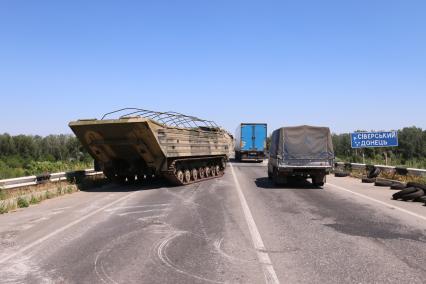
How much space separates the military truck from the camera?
17250mm

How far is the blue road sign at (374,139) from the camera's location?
22.4 m

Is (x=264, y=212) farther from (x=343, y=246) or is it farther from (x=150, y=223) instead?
(x=343, y=246)

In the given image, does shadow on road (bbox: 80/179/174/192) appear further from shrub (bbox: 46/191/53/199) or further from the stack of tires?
the stack of tires

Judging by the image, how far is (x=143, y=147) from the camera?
16.3 metres

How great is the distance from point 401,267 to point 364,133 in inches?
727

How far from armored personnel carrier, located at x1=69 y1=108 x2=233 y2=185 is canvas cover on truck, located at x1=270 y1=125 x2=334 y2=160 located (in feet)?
13.0

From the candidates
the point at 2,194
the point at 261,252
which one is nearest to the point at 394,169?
the point at 261,252

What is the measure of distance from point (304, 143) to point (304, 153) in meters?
0.43

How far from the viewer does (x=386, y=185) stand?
1778cm

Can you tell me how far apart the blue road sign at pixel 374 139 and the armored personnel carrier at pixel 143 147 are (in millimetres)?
8571

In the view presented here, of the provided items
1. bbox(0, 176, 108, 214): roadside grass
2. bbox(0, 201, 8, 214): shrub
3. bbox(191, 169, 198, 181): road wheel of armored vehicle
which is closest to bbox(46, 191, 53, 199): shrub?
bbox(0, 176, 108, 214): roadside grass

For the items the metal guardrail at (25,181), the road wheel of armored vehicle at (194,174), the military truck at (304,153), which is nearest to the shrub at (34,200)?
the metal guardrail at (25,181)

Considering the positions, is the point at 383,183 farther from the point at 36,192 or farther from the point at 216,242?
the point at 36,192

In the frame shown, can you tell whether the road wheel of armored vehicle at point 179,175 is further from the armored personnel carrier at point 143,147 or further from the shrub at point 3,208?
the shrub at point 3,208
